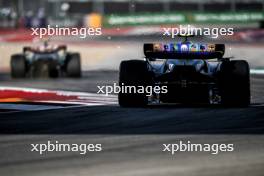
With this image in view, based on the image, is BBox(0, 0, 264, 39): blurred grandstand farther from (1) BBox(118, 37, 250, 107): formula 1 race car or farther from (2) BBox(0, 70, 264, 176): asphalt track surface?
(2) BBox(0, 70, 264, 176): asphalt track surface

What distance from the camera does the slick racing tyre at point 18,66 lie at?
70.8 feet

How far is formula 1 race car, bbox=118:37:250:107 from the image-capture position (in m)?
13.1

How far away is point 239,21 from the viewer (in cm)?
4591

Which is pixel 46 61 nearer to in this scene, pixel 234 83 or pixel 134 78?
pixel 134 78

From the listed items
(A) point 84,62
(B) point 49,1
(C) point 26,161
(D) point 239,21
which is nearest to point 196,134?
(C) point 26,161

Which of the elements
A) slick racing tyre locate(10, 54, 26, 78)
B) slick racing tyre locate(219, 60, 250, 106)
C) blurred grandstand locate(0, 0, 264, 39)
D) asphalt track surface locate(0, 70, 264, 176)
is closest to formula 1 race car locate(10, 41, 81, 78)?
slick racing tyre locate(10, 54, 26, 78)

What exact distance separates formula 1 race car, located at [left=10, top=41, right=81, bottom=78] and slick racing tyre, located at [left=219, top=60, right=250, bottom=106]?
29.5 feet

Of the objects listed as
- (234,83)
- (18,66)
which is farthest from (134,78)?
(18,66)

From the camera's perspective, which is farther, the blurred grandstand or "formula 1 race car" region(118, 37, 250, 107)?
the blurred grandstand

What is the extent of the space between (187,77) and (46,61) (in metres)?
9.32

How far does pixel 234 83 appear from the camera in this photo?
1302cm

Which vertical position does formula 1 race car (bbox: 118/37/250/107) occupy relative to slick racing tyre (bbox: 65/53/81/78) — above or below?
above

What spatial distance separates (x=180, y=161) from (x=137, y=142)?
1.34 m

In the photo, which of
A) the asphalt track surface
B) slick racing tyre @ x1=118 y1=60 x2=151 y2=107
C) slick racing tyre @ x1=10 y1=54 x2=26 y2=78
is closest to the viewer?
the asphalt track surface
